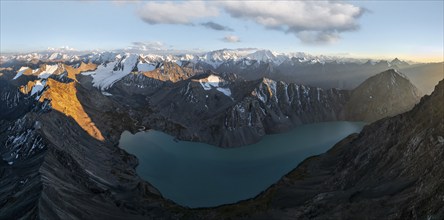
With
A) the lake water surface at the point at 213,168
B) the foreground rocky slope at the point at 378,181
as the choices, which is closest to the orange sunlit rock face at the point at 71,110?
the lake water surface at the point at 213,168

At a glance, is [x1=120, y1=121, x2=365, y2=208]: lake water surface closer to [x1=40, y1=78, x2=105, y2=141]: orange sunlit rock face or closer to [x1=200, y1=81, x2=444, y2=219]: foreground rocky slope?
[x1=200, y1=81, x2=444, y2=219]: foreground rocky slope

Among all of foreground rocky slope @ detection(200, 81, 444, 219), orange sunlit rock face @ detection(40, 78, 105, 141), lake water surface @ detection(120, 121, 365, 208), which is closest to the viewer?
foreground rocky slope @ detection(200, 81, 444, 219)

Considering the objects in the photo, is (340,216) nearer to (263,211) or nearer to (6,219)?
(263,211)

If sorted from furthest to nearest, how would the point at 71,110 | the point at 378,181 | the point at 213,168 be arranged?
the point at 71,110 < the point at 213,168 < the point at 378,181

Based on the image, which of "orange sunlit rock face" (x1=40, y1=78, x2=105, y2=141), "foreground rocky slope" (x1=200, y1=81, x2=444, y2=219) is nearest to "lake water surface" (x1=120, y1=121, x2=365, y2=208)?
"foreground rocky slope" (x1=200, y1=81, x2=444, y2=219)

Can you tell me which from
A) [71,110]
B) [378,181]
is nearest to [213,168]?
[378,181]

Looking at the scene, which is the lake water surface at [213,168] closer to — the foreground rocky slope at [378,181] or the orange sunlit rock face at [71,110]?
the foreground rocky slope at [378,181]

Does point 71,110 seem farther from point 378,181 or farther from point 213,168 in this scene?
point 378,181

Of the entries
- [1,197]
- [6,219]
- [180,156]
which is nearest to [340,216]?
[6,219]
